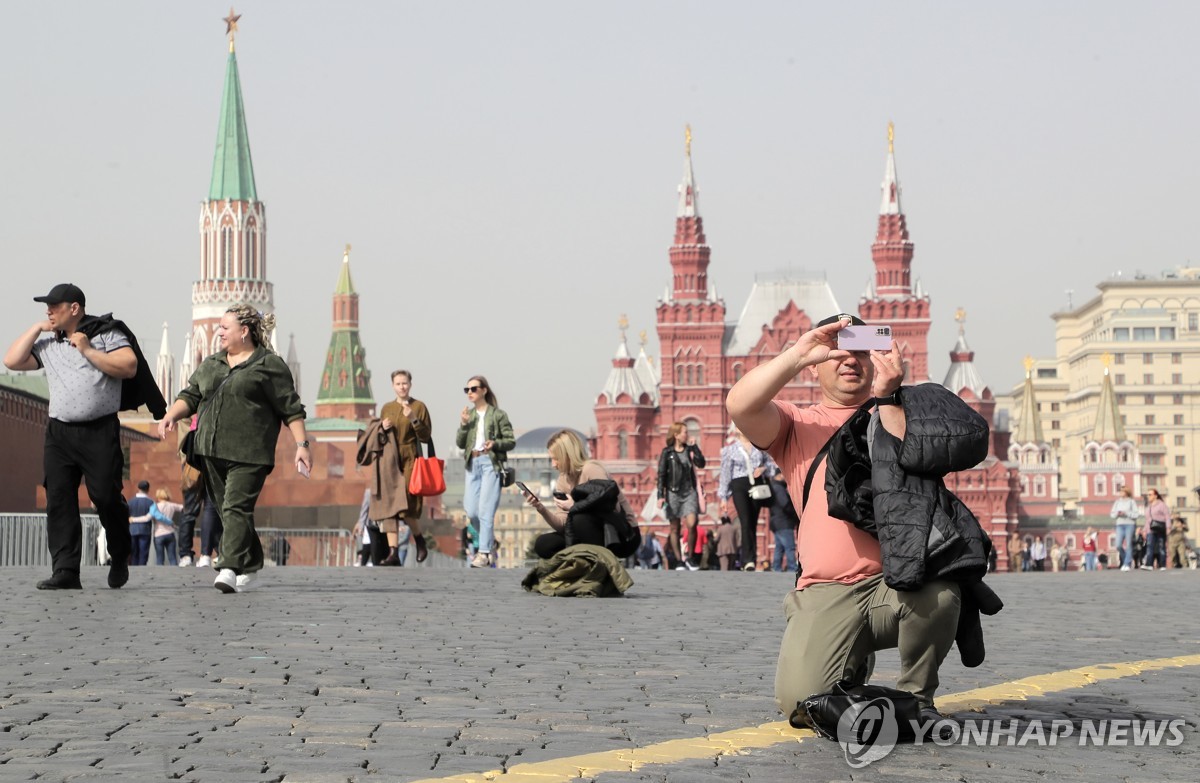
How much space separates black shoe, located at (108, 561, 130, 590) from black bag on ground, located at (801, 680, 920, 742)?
6.76m

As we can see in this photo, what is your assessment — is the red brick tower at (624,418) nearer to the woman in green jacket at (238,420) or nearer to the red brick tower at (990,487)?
the red brick tower at (990,487)

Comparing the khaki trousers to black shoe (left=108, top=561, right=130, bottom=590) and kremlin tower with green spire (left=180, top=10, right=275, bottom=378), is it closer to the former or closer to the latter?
black shoe (left=108, top=561, right=130, bottom=590)

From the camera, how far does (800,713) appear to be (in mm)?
5898

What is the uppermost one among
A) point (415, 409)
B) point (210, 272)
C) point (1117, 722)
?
point (210, 272)

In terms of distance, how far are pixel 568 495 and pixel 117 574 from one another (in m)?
3.06

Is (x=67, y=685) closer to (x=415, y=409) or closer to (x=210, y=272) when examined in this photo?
(x=415, y=409)

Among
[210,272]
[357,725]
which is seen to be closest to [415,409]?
[357,725]

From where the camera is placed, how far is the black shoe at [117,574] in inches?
457

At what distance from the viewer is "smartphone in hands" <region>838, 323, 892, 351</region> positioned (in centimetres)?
561

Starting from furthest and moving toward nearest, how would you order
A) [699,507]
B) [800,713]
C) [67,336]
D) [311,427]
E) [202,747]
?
[311,427] → [699,507] → [67,336] → [800,713] → [202,747]

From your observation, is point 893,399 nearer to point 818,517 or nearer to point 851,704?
point 818,517

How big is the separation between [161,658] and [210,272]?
357 ft

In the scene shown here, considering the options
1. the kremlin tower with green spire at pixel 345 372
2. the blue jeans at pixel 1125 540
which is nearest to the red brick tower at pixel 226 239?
the kremlin tower with green spire at pixel 345 372

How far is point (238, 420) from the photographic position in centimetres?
1117
